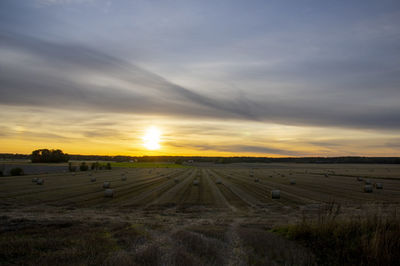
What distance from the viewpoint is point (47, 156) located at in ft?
515

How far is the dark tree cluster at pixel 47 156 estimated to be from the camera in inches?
6061

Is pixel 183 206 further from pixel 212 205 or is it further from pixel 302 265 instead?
pixel 302 265

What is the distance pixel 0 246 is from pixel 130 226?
5398 millimetres

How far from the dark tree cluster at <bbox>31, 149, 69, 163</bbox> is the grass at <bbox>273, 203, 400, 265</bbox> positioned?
173095mm

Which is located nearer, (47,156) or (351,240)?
(351,240)

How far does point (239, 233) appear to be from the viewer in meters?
11.3

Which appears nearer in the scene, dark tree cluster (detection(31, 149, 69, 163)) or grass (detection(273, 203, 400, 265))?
grass (detection(273, 203, 400, 265))

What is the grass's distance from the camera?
727 centimetres

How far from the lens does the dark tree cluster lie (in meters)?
154

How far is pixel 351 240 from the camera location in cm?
834

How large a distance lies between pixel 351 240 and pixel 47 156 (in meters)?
176

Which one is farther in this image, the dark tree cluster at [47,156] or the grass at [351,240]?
the dark tree cluster at [47,156]

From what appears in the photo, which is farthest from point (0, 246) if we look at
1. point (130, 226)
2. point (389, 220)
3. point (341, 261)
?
point (389, 220)

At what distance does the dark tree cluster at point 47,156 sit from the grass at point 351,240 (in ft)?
568
